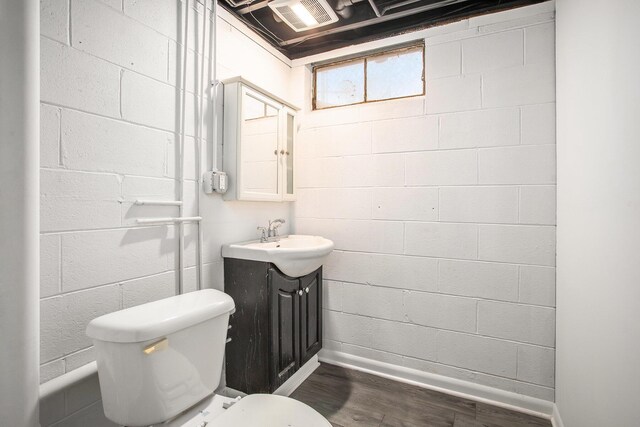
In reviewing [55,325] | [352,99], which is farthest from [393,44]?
[55,325]

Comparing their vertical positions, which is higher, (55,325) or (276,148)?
(276,148)

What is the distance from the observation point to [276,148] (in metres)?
2.11

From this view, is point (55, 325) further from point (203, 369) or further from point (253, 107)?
point (253, 107)

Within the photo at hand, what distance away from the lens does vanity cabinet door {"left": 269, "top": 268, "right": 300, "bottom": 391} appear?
5.48ft

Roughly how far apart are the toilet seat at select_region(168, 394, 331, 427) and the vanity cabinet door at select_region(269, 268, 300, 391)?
49 centimetres

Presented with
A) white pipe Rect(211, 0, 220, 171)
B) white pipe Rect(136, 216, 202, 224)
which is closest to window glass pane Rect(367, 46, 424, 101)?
white pipe Rect(211, 0, 220, 171)

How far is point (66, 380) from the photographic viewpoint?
1108 mm

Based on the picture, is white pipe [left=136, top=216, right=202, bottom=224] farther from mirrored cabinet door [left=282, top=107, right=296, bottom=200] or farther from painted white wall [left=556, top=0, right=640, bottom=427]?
painted white wall [left=556, top=0, right=640, bottom=427]

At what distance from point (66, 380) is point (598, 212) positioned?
6.65 ft

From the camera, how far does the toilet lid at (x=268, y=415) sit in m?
1.04

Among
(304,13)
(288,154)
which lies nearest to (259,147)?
(288,154)

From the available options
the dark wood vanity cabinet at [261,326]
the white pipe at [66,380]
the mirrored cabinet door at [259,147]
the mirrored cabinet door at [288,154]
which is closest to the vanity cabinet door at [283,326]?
the dark wood vanity cabinet at [261,326]

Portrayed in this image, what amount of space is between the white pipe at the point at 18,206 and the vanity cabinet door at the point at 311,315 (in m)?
1.26

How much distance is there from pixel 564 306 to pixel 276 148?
73.4 inches
